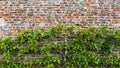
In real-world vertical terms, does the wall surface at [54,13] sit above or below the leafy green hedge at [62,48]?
above

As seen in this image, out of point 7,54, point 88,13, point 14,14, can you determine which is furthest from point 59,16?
point 7,54

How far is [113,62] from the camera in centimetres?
452

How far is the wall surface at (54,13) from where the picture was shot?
462cm

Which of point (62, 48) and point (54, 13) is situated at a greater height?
point (54, 13)

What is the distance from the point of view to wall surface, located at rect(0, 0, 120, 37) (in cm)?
462

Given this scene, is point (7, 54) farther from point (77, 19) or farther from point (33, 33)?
point (77, 19)

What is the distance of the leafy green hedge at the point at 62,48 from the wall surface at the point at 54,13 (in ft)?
0.46

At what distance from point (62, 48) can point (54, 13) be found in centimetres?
70

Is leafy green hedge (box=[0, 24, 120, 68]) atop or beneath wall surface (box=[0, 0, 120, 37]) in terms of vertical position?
beneath

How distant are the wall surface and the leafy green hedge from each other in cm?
14

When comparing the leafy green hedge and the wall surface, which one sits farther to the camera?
the wall surface

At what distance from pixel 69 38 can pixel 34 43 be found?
0.68 metres

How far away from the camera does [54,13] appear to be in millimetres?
4637

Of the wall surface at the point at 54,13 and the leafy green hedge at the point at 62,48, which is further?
the wall surface at the point at 54,13
